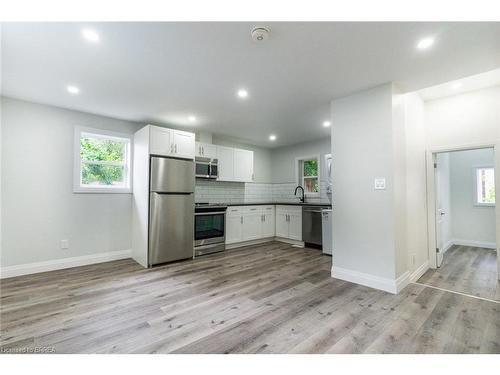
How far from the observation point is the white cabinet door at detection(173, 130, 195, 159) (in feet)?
13.2

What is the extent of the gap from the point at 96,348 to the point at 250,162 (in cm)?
456

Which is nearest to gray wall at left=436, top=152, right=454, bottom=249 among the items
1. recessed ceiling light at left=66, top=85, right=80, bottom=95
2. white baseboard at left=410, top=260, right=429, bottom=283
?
white baseboard at left=410, top=260, right=429, bottom=283

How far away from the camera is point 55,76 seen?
8.52 ft

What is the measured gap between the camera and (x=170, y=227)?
3.83 meters

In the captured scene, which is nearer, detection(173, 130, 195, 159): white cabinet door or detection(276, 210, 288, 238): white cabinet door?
detection(173, 130, 195, 159): white cabinet door

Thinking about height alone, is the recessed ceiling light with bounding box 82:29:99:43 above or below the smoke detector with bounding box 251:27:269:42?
above

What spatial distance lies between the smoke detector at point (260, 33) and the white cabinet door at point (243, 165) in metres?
3.55

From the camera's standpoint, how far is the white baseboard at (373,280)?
8.73 ft

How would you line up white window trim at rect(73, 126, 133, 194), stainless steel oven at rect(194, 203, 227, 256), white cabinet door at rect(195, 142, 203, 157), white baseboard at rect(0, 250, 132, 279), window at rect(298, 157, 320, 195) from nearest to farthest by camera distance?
white baseboard at rect(0, 250, 132, 279) < white window trim at rect(73, 126, 133, 194) < stainless steel oven at rect(194, 203, 227, 256) < white cabinet door at rect(195, 142, 203, 157) < window at rect(298, 157, 320, 195)

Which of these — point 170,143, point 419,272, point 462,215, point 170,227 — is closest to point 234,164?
point 170,143

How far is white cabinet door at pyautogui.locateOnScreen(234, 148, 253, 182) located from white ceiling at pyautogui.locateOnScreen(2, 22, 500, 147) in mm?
1953

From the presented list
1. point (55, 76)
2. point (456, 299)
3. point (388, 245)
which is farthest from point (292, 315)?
point (55, 76)

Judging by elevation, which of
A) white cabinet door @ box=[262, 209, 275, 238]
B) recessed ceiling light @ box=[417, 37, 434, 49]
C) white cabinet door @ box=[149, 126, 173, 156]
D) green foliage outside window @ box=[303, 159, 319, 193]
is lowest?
white cabinet door @ box=[262, 209, 275, 238]

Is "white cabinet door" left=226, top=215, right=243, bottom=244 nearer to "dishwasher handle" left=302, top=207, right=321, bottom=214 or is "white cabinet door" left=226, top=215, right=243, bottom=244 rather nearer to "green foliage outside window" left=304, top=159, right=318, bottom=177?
"dishwasher handle" left=302, top=207, right=321, bottom=214
